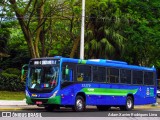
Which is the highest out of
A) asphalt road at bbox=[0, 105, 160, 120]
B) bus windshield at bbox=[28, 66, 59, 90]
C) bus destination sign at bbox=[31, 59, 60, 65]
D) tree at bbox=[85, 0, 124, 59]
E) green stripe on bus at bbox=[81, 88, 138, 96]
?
tree at bbox=[85, 0, 124, 59]

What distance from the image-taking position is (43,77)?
75.7 ft

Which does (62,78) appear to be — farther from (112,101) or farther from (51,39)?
(51,39)

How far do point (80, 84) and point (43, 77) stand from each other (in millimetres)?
2234

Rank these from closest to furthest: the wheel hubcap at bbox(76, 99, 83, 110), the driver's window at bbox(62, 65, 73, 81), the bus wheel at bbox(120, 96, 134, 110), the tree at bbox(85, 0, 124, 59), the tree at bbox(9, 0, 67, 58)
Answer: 1. the driver's window at bbox(62, 65, 73, 81)
2. the wheel hubcap at bbox(76, 99, 83, 110)
3. the bus wheel at bbox(120, 96, 134, 110)
4. the tree at bbox(9, 0, 67, 58)
5. the tree at bbox(85, 0, 124, 59)

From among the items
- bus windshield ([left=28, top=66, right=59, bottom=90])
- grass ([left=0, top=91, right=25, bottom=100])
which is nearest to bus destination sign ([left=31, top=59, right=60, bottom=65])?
bus windshield ([left=28, top=66, right=59, bottom=90])

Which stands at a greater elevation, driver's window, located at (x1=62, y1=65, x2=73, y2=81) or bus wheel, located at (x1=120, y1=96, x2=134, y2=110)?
driver's window, located at (x1=62, y1=65, x2=73, y2=81)

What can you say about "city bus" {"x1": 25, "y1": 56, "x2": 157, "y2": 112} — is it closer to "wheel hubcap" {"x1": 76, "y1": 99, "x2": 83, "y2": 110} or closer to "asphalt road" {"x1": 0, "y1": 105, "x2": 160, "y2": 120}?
"wheel hubcap" {"x1": 76, "y1": 99, "x2": 83, "y2": 110}

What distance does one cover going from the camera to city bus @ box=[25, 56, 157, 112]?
2280 cm

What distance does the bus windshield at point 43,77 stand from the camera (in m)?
22.8

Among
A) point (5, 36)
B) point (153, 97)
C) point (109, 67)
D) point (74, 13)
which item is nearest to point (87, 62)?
point (109, 67)

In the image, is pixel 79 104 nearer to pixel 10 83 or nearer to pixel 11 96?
pixel 11 96

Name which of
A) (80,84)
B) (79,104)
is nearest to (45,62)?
(80,84)

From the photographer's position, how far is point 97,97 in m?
25.2

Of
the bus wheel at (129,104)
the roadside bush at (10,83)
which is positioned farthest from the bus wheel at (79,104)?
the roadside bush at (10,83)
